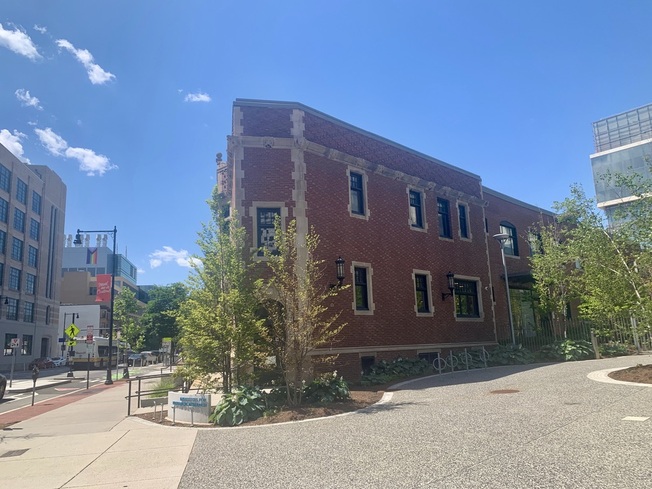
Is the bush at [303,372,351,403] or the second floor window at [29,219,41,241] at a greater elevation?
the second floor window at [29,219,41,241]

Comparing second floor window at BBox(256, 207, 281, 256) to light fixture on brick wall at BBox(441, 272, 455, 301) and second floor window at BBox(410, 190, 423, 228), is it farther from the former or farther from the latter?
light fixture on brick wall at BBox(441, 272, 455, 301)

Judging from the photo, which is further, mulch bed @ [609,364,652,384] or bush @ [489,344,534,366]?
bush @ [489,344,534,366]

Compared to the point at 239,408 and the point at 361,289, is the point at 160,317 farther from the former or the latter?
the point at 239,408

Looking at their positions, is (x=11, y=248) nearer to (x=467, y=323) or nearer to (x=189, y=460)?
(x=467, y=323)

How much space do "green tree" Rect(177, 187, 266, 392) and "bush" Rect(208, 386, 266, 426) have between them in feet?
3.49

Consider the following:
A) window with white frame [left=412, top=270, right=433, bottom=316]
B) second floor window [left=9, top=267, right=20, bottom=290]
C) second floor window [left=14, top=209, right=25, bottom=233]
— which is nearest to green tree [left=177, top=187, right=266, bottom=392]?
window with white frame [left=412, top=270, right=433, bottom=316]

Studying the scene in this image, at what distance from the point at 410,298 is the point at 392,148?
21.0 feet

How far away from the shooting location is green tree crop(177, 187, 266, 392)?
12180 millimetres

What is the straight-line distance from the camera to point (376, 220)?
63.2 feet

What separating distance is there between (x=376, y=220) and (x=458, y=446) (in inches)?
513

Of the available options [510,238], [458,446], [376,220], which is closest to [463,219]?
[510,238]

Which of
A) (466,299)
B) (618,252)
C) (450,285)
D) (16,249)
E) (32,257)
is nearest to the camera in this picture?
(618,252)

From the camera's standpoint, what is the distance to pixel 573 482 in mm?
5016

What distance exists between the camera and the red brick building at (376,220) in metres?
17.0
